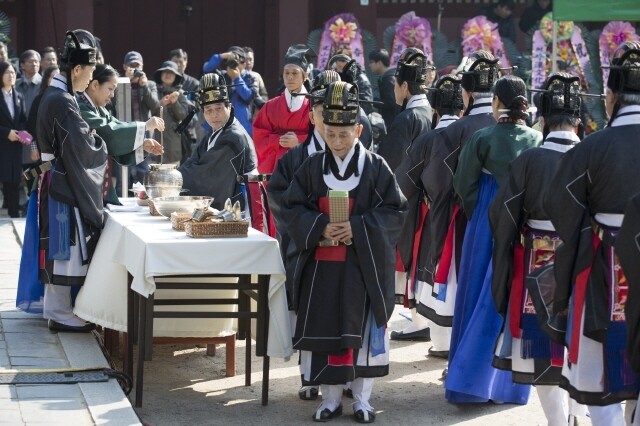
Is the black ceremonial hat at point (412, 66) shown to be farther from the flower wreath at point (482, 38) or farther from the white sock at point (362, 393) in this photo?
the flower wreath at point (482, 38)

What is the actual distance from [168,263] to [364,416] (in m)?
1.20

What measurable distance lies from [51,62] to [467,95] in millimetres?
7899

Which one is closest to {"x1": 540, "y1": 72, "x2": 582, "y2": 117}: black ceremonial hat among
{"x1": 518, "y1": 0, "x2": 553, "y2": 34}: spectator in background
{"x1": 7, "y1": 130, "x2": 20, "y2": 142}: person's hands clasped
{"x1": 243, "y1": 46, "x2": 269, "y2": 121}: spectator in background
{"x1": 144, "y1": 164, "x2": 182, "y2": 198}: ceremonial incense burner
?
{"x1": 144, "y1": 164, "x2": 182, "y2": 198}: ceremonial incense burner

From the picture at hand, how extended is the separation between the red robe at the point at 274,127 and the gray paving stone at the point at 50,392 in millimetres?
3093

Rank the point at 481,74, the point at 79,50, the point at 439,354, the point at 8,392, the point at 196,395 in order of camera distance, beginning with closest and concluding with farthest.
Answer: the point at 8,392, the point at 196,395, the point at 481,74, the point at 79,50, the point at 439,354

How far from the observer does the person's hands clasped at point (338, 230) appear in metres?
5.95

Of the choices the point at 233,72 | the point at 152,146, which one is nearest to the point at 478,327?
the point at 152,146

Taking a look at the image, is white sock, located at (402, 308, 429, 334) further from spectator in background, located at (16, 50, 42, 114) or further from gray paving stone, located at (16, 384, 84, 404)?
spectator in background, located at (16, 50, 42, 114)

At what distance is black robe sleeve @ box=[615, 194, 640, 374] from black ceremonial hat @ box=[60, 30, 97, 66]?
391 centimetres

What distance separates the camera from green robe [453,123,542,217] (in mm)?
6383

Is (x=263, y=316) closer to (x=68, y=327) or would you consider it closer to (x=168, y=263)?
(x=168, y=263)

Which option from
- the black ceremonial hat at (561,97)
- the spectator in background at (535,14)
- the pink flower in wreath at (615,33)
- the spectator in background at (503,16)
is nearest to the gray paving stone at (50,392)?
the black ceremonial hat at (561,97)

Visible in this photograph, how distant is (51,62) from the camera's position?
14.0m

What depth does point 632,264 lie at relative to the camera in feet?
14.2
